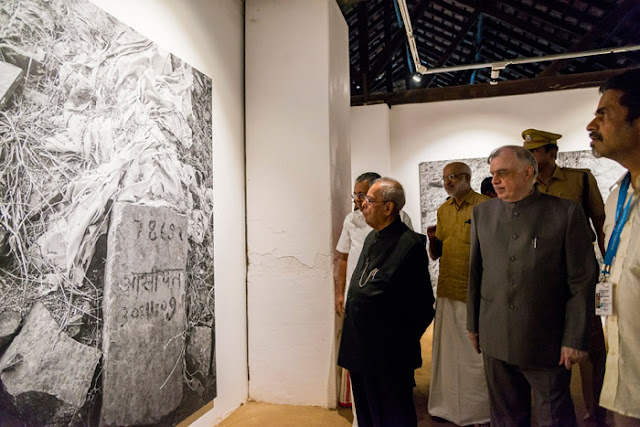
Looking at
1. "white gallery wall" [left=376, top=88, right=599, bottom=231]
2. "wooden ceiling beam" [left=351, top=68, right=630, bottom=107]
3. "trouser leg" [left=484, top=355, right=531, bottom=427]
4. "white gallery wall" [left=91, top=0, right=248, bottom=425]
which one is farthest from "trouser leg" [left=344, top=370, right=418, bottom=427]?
"wooden ceiling beam" [left=351, top=68, right=630, bottom=107]

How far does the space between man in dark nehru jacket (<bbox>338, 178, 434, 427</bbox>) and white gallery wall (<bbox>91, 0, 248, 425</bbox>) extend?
1035 millimetres

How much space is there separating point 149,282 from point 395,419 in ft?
4.24

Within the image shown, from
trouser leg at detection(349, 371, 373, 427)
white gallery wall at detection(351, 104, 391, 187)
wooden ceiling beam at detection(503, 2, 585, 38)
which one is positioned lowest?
trouser leg at detection(349, 371, 373, 427)

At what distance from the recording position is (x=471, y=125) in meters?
5.53

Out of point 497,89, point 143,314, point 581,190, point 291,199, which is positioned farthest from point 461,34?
point 143,314

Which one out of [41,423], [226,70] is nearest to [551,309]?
[41,423]

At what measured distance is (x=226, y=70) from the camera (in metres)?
2.78

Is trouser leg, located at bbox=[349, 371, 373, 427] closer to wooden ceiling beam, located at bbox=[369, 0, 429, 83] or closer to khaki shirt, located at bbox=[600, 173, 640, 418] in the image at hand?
khaki shirt, located at bbox=[600, 173, 640, 418]

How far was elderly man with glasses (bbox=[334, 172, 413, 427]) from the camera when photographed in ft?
8.57

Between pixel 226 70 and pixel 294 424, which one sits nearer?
pixel 294 424

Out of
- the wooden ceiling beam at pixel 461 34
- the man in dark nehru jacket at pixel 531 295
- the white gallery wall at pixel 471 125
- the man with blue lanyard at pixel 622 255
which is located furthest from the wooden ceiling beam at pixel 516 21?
the man with blue lanyard at pixel 622 255

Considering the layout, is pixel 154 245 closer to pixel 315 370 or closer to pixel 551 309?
pixel 315 370

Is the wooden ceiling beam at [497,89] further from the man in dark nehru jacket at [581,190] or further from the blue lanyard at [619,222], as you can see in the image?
the blue lanyard at [619,222]

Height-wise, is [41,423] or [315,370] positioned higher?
[41,423]
